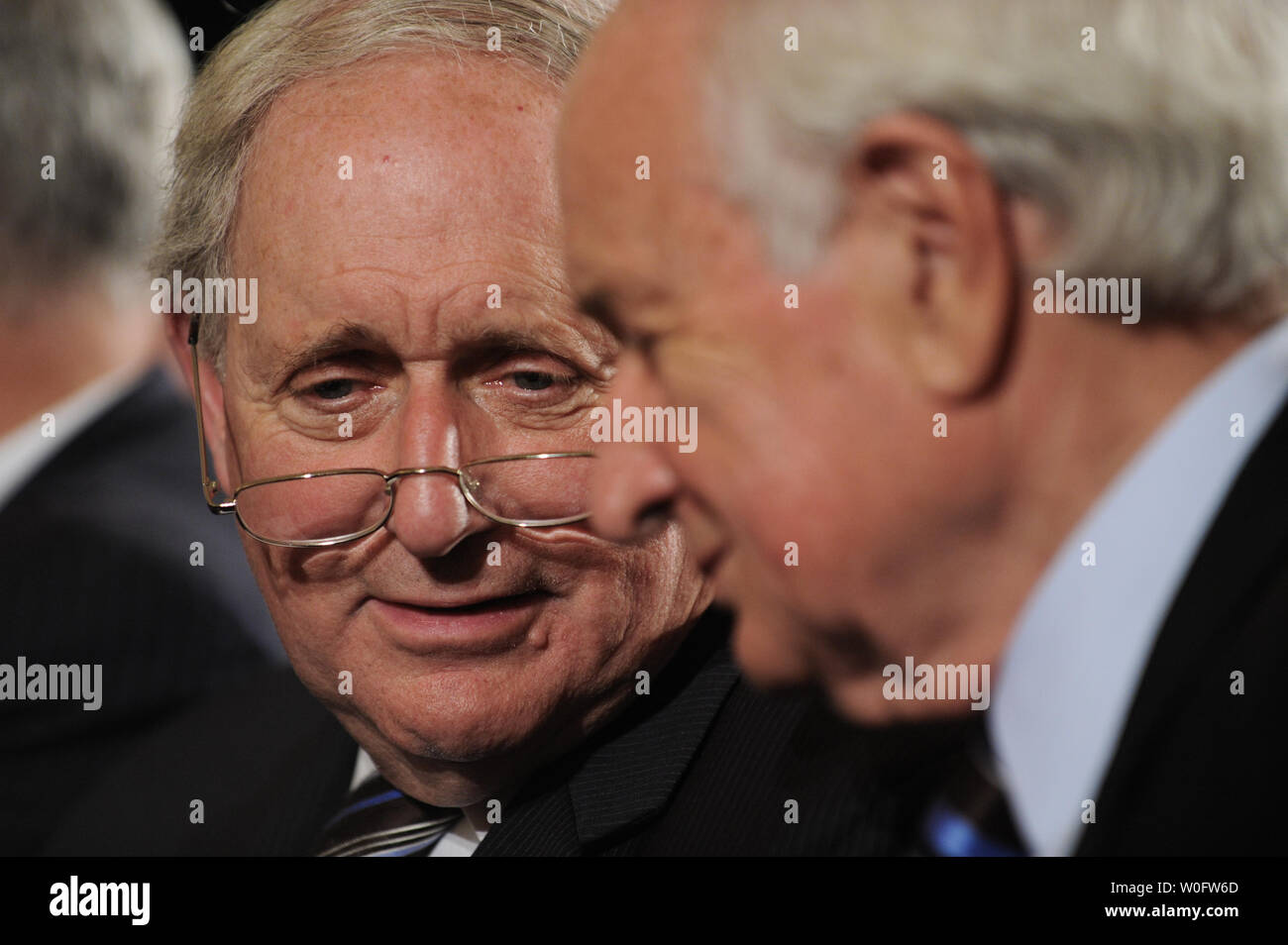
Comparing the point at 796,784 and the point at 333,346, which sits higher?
the point at 333,346

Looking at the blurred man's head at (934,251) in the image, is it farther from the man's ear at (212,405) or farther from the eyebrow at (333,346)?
the man's ear at (212,405)

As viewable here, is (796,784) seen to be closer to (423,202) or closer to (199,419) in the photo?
(423,202)

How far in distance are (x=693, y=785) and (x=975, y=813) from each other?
1.48 feet

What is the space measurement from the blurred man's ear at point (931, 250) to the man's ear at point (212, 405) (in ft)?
3.31

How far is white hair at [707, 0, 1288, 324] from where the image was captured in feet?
2.69

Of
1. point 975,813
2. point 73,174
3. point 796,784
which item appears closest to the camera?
point 975,813

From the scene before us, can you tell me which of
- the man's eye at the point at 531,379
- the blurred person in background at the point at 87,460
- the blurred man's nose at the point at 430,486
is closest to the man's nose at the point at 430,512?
the blurred man's nose at the point at 430,486

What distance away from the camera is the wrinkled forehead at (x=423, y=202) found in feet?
4.46

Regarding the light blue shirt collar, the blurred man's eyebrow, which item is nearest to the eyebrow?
the blurred man's eyebrow

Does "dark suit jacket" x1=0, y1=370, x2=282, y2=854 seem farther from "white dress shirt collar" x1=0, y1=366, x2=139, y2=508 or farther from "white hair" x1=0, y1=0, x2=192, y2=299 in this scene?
"white hair" x1=0, y1=0, x2=192, y2=299

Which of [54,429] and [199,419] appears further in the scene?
[54,429]

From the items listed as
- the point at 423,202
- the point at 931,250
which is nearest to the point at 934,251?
the point at 931,250

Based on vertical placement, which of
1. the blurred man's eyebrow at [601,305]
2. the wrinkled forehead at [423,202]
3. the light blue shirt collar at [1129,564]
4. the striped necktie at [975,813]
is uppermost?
the wrinkled forehead at [423,202]

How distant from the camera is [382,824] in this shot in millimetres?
1666
